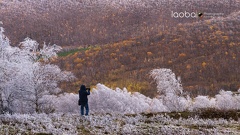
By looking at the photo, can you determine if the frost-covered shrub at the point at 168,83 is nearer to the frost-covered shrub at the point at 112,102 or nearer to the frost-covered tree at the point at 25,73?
the frost-covered shrub at the point at 112,102

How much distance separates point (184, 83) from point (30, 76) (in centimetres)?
14595

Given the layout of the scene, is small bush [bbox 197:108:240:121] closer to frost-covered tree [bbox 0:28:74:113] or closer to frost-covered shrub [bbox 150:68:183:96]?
frost-covered tree [bbox 0:28:74:113]

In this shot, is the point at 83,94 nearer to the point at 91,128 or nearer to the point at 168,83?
the point at 91,128

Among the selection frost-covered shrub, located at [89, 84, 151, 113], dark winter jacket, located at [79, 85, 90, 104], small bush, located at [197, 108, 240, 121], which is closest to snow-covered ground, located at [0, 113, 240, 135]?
dark winter jacket, located at [79, 85, 90, 104]

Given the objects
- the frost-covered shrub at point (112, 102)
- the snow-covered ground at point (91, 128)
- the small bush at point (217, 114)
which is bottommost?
the snow-covered ground at point (91, 128)

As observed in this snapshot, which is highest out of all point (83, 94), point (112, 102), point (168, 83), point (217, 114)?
point (168, 83)

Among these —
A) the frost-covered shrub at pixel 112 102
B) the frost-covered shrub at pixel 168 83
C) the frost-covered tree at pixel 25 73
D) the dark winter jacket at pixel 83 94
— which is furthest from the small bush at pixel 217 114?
the frost-covered shrub at pixel 112 102

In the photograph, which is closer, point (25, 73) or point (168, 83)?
point (25, 73)

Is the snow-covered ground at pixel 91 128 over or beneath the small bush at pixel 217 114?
beneath

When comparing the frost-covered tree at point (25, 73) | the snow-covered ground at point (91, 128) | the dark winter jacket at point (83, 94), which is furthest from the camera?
the frost-covered tree at point (25, 73)

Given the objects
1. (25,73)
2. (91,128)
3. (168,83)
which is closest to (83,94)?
(91,128)

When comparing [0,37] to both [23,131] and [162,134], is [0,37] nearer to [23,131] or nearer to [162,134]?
[23,131]

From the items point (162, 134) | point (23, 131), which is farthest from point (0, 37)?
point (162, 134)

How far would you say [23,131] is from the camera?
67.2ft
